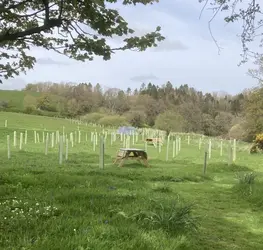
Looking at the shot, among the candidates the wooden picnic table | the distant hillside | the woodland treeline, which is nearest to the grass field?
the wooden picnic table

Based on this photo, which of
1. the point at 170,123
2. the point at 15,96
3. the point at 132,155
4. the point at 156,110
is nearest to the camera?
the point at 132,155

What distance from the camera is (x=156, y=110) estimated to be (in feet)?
374

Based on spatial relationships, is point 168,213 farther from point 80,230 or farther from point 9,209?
point 9,209

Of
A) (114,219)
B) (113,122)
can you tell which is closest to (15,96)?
(113,122)

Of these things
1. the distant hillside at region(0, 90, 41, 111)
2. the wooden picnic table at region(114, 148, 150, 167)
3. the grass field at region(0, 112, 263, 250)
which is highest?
the distant hillside at region(0, 90, 41, 111)

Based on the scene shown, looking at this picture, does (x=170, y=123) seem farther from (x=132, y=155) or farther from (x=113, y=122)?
(x=132, y=155)

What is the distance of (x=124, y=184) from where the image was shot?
1102 cm

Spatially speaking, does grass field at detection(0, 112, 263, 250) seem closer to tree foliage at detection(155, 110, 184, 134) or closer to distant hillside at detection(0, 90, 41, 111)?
tree foliage at detection(155, 110, 184, 134)

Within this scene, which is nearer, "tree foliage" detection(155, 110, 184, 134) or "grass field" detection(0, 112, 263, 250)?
"grass field" detection(0, 112, 263, 250)

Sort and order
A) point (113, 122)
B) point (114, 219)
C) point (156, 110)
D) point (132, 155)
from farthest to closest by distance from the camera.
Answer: point (156, 110)
point (113, 122)
point (132, 155)
point (114, 219)

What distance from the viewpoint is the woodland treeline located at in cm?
7519

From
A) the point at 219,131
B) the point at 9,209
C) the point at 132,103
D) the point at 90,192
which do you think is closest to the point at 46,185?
the point at 90,192

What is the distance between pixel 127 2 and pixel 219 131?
9085 cm

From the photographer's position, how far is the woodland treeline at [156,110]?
7519 cm
